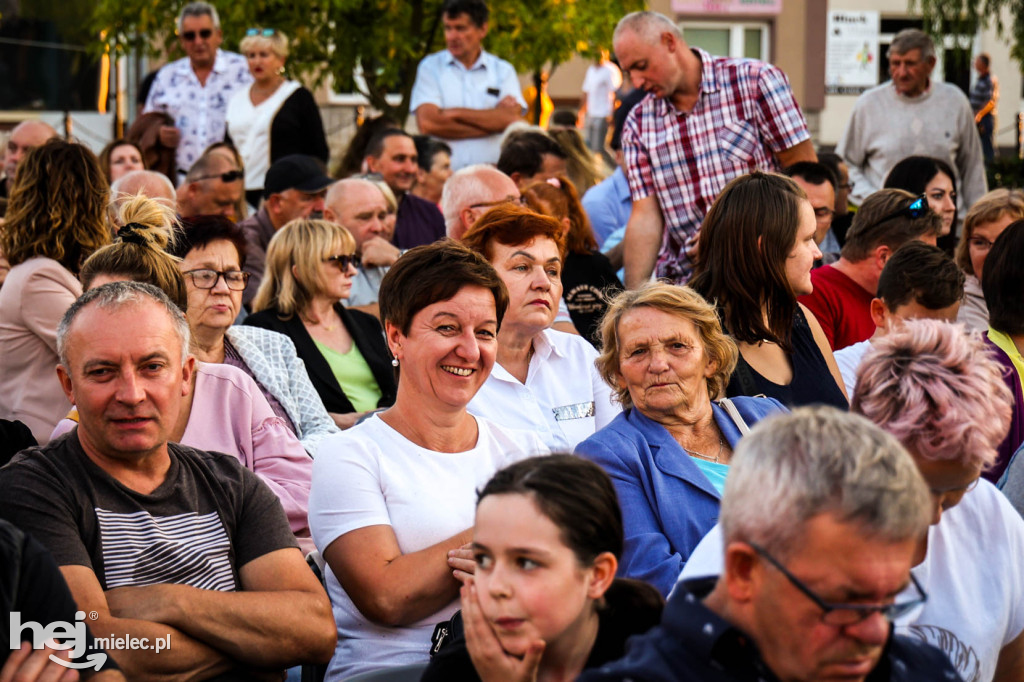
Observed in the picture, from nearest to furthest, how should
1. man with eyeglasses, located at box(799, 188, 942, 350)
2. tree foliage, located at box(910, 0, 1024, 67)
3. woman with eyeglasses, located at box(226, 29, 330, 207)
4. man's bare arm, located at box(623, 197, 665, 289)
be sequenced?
man with eyeglasses, located at box(799, 188, 942, 350) < man's bare arm, located at box(623, 197, 665, 289) < woman with eyeglasses, located at box(226, 29, 330, 207) < tree foliage, located at box(910, 0, 1024, 67)

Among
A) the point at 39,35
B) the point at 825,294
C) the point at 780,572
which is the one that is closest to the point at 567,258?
the point at 825,294

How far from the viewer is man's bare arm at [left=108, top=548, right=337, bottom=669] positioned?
9.48 ft

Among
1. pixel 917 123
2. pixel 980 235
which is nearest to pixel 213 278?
pixel 980 235

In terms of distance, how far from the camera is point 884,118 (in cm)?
891

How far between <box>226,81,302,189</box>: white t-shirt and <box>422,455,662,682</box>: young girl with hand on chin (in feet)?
22.2

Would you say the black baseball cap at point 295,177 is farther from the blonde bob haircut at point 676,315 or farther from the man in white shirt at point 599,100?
the man in white shirt at point 599,100

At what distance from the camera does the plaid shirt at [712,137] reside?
6.18 m

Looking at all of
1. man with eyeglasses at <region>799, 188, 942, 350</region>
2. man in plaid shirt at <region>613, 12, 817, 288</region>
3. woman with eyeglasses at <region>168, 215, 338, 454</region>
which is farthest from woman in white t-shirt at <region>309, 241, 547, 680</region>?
man in plaid shirt at <region>613, 12, 817, 288</region>

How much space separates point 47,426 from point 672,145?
11.2ft

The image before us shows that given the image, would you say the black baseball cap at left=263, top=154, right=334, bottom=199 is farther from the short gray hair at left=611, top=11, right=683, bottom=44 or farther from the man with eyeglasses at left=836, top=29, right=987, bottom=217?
the man with eyeglasses at left=836, top=29, right=987, bottom=217

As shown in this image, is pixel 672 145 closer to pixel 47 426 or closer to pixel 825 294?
pixel 825 294

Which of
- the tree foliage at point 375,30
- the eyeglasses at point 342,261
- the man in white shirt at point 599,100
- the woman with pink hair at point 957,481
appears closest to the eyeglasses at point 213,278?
the eyeglasses at point 342,261

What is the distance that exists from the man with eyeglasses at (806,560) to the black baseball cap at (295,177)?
554cm

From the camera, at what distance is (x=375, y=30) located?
12125 mm
